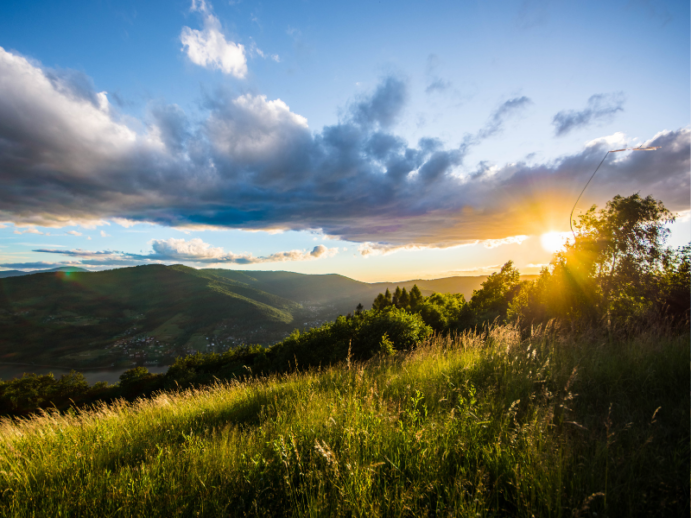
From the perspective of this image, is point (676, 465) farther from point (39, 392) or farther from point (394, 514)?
point (39, 392)

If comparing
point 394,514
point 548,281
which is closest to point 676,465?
point 394,514

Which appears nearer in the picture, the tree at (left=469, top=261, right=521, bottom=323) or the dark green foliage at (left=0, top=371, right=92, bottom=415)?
the tree at (left=469, top=261, right=521, bottom=323)

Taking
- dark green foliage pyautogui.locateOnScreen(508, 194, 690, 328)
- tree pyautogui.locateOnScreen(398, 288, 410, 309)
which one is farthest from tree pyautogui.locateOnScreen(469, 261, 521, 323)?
dark green foliage pyautogui.locateOnScreen(508, 194, 690, 328)

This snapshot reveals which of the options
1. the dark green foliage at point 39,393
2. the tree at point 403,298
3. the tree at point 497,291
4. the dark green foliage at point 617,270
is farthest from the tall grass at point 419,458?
the tree at point 403,298

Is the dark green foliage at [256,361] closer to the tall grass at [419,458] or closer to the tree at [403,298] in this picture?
the tall grass at [419,458]

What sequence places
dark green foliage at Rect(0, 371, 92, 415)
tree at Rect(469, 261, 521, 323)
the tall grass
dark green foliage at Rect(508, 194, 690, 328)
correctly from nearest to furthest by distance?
1. the tall grass
2. dark green foliage at Rect(508, 194, 690, 328)
3. tree at Rect(469, 261, 521, 323)
4. dark green foliage at Rect(0, 371, 92, 415)

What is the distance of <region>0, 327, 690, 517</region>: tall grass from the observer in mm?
2213

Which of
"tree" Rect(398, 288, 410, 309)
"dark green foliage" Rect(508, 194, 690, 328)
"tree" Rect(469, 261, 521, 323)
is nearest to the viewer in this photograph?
"dark green foliage" Rect(508, 194, 690, 328)

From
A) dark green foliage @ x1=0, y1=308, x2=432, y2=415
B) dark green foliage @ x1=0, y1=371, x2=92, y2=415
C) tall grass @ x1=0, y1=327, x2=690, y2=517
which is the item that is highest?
tall grass @ x1=0, y1=327, x2=690, y2=517

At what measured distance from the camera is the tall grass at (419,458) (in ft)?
7.26

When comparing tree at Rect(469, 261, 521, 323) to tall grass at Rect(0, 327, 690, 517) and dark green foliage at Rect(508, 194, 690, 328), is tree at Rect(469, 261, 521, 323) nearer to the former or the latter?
dark green foliage at Rect(508, 194, 690, 328)

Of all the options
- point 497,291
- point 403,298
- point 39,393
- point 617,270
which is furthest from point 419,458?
point 39,393

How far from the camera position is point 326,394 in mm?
4996

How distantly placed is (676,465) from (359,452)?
283 cm
